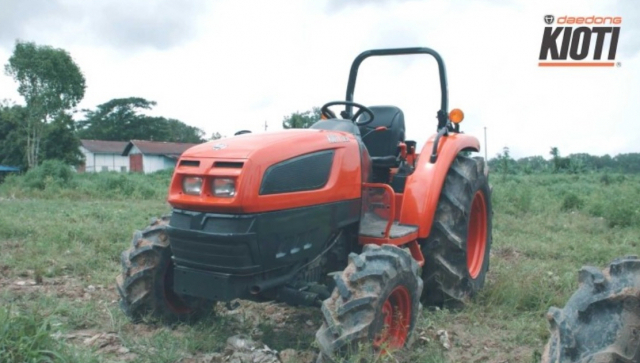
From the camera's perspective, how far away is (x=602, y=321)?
83.9 inches

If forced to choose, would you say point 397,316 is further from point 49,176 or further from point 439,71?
point 49,176

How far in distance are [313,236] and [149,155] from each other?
49104 millimetres

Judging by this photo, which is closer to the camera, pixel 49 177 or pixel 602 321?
pixel 602 321

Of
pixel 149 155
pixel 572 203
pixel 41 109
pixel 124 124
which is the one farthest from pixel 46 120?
pixel 572 203

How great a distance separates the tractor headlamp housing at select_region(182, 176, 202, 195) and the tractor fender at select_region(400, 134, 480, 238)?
171cm

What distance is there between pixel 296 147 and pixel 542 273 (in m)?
3.26

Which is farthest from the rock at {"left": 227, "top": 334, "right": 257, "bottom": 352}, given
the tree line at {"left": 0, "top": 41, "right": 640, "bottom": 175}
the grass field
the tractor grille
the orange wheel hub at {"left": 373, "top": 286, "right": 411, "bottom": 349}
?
the tree line at {"left": 0, "top": 41, "right": 640, "bottom": 175}

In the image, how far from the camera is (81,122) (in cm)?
6191

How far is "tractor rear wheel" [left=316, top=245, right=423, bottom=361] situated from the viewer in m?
3.20

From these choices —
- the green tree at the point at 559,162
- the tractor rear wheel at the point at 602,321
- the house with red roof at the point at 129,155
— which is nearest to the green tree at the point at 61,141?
the house with red roof at the point at 129,155

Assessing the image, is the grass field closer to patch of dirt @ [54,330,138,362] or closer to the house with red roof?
patch of dirt @ [54,330,138,362]

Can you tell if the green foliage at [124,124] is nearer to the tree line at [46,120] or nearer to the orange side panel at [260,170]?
Result: the tree line at [46,120]

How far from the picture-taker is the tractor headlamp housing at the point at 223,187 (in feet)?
10.9

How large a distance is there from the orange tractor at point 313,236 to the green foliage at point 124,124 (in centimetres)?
5720
